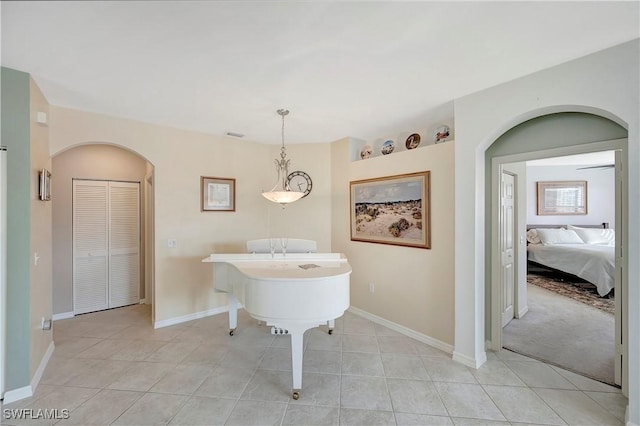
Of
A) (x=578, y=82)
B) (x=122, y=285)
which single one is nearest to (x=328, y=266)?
(x=578, y=82)

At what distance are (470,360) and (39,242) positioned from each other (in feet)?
13.3

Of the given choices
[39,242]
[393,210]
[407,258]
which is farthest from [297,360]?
[39,242]

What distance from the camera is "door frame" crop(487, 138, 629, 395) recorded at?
6.64ft

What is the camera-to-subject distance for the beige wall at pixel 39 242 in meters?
2.22

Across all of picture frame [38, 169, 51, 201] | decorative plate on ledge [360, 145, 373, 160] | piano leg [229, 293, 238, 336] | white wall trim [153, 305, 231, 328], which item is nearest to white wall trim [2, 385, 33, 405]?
white wall trim [153, 305, 231, 328]

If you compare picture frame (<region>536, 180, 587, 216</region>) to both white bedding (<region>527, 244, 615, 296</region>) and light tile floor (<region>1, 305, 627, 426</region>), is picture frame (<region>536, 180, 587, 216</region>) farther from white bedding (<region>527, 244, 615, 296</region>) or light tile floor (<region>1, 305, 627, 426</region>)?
light tile floor (<region>1, 305, 627, 426</region>)

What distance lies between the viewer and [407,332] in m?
3.24

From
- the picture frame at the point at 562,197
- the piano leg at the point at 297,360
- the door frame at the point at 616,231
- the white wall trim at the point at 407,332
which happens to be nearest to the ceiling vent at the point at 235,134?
the piano leg at the point at 297,360

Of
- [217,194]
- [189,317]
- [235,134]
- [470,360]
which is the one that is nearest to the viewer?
[470,360]

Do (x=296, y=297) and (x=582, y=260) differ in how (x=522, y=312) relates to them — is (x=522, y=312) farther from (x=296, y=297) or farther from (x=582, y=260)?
(x=296, y=297)

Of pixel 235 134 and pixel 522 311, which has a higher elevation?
pixel 235 134

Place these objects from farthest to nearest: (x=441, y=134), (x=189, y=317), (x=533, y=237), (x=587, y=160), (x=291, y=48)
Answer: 1. (x=533, y=237)
2. (x=587, y=160)
3. (x=189, y=317)
4. (x=441, y=134)
5. (x=291, y=48)

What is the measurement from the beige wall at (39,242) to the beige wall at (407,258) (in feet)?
10.6

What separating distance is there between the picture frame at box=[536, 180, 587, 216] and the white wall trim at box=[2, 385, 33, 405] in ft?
29.8
